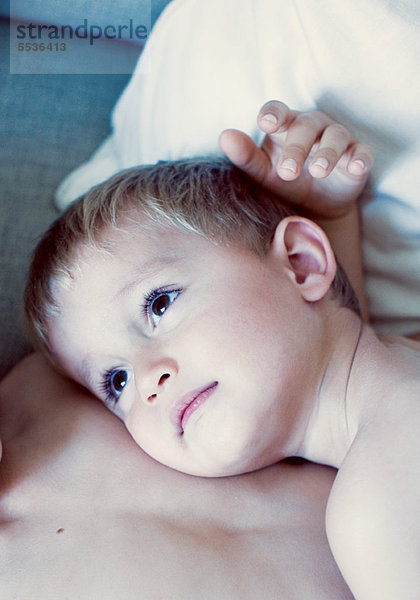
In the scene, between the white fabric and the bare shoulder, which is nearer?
the bare shoulder

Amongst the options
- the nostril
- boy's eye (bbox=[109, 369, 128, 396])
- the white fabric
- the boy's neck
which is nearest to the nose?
the nostril

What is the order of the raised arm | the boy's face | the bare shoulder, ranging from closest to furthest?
the bare shoulder
the boy's face
the raised arm

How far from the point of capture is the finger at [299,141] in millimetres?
914

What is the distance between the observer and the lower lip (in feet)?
2.77

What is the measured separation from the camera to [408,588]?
0.72 m

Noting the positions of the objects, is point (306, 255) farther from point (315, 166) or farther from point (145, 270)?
point (145, 270)

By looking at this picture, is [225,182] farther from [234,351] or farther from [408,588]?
[408,588]

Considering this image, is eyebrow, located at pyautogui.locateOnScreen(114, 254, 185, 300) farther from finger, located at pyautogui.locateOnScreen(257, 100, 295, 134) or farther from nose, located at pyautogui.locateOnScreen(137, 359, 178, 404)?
finger, located at pyautogui.locateOnScreen(257, 100, 295, 134)

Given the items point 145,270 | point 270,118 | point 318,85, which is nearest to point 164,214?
point 145,270

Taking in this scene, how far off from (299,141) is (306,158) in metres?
0.03

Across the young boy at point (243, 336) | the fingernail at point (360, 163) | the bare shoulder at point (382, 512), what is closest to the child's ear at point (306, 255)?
the young boy at point (243, 336)

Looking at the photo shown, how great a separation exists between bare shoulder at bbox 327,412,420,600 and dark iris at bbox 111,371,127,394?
350 millimetres

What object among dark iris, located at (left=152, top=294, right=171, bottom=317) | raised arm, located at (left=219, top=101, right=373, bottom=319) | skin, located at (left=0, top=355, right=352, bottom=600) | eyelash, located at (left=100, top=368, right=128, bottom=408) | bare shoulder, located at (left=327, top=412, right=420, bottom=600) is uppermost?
raised arm, located at (left=219, top=101, right=373, bottom=319)

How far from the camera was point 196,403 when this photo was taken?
85 centimetres
